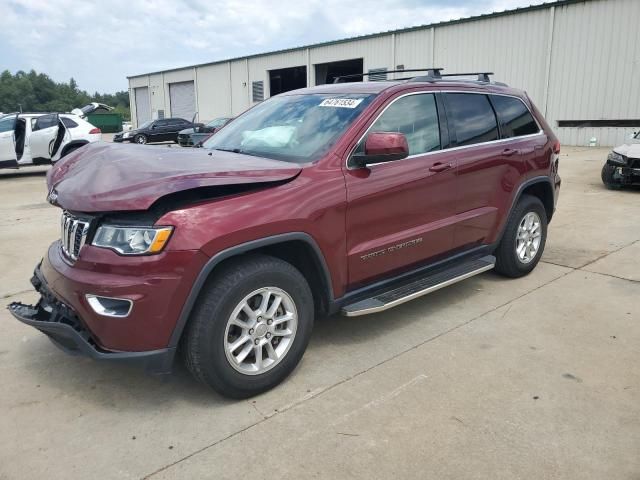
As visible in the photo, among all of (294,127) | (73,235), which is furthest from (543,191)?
(73,235)

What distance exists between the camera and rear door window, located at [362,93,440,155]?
3.70 meters

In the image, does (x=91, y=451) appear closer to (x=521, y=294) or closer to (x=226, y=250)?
(x=226, y=250)

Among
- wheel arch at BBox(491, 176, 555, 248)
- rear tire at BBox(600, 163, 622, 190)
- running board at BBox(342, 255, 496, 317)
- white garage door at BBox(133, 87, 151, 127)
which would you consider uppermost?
white garage door at BBox(133, 87, 151, 127)

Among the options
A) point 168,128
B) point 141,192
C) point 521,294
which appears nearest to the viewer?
point 141,192

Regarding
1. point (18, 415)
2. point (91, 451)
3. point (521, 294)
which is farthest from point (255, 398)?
point (521, 294)

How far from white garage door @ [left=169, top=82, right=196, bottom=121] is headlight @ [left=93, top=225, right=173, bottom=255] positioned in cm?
3902

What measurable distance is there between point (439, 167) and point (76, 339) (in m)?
2.68

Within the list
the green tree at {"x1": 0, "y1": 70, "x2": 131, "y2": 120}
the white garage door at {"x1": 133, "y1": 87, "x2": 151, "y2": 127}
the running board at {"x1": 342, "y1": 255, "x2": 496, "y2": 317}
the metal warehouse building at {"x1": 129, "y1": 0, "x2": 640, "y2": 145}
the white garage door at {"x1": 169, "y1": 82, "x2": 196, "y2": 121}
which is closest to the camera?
the running board at {"x1": 342, "y1": 255, "x2": 496, "y2": 317}

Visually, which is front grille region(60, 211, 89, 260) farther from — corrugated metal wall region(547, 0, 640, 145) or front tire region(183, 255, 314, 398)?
corrugated metal wall region(547, 0, 640, 145)

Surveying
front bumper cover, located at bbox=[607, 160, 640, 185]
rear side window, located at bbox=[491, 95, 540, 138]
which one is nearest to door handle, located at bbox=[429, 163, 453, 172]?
rear side window, located at bbox=[491, 95, 540, 138]

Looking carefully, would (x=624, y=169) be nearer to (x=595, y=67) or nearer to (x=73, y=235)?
(x=73, y=235)

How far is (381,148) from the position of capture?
3248mm

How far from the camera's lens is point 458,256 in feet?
14.1

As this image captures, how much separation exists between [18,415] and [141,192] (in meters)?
1.50
